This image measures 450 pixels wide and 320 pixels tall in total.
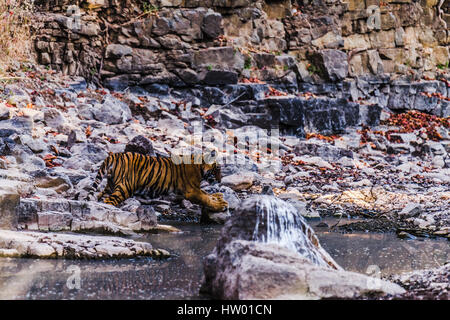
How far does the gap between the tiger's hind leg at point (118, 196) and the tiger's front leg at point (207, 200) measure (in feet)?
2.55

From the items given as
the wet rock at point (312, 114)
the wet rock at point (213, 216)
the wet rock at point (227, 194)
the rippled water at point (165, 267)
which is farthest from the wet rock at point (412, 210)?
the wet rock at point (312, 114)

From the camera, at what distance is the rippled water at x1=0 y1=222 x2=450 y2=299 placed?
438cm

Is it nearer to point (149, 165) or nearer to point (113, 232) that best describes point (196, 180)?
point (149, 165)

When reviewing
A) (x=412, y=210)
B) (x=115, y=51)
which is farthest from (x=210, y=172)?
(x=115, y=51)

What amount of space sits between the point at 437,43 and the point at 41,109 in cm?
1611

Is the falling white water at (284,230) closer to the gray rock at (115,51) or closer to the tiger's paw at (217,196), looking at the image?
the tiger's paw at (217,196)

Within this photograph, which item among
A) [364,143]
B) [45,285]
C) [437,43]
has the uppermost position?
[437,43]

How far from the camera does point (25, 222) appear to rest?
6395 millimetres

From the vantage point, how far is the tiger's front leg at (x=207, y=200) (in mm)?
8094

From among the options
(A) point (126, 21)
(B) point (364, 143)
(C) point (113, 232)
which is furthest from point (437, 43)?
(C) point (113, 232)

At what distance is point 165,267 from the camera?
211 inches

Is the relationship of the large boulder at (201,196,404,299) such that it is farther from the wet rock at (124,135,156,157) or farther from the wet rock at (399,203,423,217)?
the wet rock at (124,135,156,157)

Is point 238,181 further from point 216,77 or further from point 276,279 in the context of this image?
point 216,77

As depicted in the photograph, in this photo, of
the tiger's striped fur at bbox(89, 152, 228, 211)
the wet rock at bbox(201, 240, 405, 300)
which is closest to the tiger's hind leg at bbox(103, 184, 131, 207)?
the tiger's striped fur at bbox(89, 152, 228, 211)
